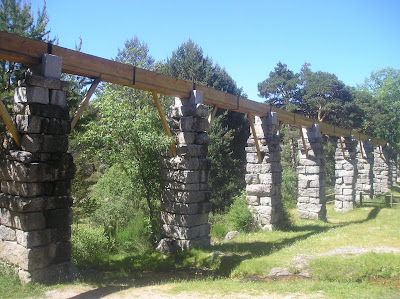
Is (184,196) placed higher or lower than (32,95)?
lower

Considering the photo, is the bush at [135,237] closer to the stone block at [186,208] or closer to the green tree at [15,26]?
the stone block at [186,208]

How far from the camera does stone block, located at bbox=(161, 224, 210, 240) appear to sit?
9117mm

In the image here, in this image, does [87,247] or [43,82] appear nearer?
[43,82]

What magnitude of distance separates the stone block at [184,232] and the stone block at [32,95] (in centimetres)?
465

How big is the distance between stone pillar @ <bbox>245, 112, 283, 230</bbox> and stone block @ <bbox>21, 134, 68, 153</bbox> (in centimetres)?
746

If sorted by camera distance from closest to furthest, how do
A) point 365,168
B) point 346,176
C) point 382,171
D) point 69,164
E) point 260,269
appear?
point 69,164 → point 260,269 → point 346,176 → point 365,168 → point 382,171

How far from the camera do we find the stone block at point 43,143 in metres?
6.00

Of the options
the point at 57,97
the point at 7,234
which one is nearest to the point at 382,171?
the point at 57,97

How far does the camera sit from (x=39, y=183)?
6121 mm

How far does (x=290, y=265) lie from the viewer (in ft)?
26.5

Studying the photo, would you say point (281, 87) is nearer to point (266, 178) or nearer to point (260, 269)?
point (266, 178)

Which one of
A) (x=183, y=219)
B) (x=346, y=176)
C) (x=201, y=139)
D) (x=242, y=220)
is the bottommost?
(x=242, y=220)

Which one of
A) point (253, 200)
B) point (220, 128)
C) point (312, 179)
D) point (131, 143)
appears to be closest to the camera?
point (131, 143)

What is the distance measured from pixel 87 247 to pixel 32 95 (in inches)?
158
